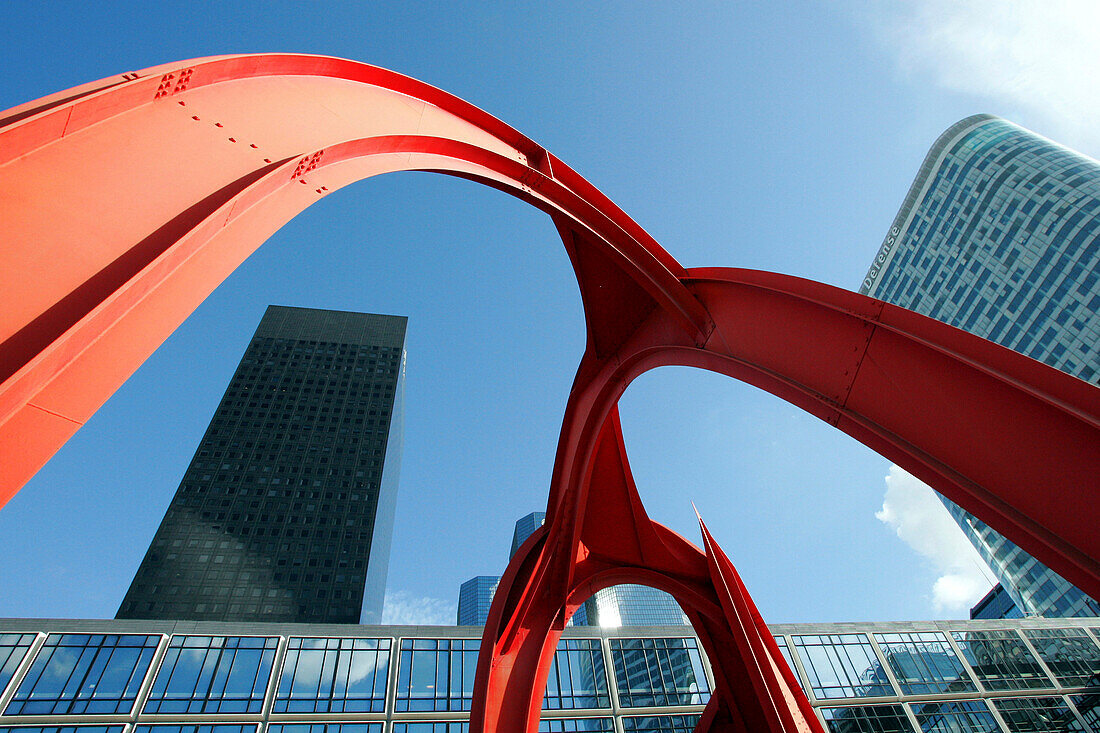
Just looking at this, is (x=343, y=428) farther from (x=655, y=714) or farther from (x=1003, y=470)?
(x=1003, y=470)

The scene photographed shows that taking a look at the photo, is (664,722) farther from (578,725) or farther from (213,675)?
(213,675)

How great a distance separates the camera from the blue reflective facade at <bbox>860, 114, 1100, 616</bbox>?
4994cm

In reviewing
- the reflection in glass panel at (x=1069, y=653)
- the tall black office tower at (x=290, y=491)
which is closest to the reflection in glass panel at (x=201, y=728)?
the reflection in glass panel at (x=1069, y=653)

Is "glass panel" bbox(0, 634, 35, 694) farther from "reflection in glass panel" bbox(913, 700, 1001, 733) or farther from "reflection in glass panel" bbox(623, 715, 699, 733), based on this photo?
"reflection in glass panel" bbox(913, 700, 1001, 733)

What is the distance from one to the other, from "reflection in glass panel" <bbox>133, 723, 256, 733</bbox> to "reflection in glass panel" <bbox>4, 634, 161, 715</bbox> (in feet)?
3.76

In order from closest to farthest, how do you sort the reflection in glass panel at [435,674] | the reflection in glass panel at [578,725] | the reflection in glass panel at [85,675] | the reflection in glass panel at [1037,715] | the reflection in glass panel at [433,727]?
the reflection in glass panel at [85,675], the reflection in glass panel at [433,727], the reflection in glass panel at [435,674], the reflection in glass panel at [578,725], the reflection in glass panel at [1037,715]

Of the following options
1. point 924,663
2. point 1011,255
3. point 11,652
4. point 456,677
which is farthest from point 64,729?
point 1011,255

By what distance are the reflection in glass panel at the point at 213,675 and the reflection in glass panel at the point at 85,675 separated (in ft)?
3.08

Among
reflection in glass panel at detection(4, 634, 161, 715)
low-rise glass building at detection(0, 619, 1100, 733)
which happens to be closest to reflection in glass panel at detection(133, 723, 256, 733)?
low-rise glass building at detection(0, 619, 1100, 733)

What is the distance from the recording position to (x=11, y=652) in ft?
78.3

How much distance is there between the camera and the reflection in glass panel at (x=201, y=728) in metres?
23.2

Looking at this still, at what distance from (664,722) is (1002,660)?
855 inches

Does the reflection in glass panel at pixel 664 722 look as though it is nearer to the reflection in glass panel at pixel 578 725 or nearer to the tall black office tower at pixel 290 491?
Answer: the reflection in glass panel at pixel 578 725

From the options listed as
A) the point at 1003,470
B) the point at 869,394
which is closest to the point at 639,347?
the point at 869,394
